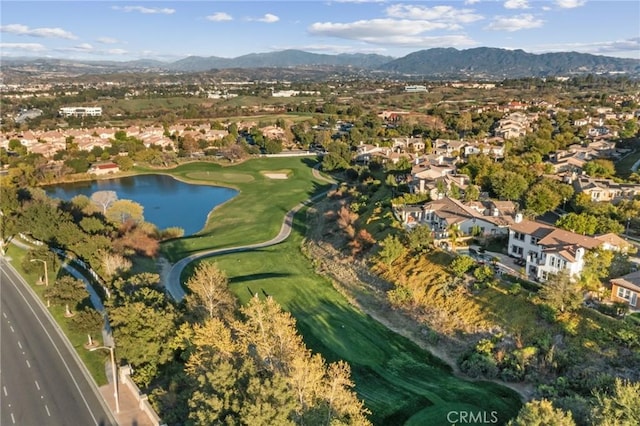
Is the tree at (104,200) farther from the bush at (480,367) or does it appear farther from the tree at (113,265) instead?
the bush at (480,367)

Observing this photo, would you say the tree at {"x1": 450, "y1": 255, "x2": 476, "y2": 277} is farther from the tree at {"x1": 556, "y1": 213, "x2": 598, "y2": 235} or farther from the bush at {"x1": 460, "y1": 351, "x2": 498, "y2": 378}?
the tree at {"x1": 556, "y1": 213, "x2": 598, "y2": 235}

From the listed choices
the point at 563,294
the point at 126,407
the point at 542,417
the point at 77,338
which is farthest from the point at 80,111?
the point at 542,417

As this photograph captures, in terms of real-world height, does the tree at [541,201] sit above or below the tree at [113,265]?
above

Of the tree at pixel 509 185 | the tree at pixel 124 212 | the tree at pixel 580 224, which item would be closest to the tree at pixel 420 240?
the tree at pixel 580 224

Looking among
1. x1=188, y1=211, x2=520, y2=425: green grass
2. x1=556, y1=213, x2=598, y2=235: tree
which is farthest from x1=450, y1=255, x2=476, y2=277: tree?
x1=556, y1=213, x2=598, y2=235: tree

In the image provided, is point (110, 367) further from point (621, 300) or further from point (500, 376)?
point (621, 300)

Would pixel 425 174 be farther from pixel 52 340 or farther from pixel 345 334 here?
pixel 52 340
